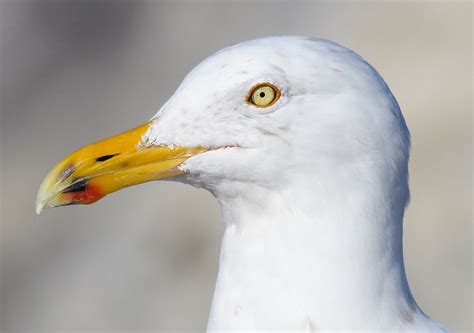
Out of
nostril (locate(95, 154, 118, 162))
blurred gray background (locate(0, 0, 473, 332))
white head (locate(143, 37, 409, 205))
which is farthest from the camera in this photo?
blurred gray background (locate(0, 0, 473, 332))

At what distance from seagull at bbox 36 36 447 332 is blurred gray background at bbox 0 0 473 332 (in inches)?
134

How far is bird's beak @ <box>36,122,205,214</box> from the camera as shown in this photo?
1896 mm

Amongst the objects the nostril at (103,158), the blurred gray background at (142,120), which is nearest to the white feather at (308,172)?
the nostril at (103,158)

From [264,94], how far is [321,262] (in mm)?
388

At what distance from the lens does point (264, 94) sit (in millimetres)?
1838

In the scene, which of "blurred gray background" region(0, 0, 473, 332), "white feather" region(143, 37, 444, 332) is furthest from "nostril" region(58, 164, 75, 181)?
"blurred gray background" region(0, 0, 473, 332)

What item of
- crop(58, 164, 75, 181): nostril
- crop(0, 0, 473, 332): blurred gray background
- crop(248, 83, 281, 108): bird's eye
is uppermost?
crop(248, 83, 281, 108): bird's eye

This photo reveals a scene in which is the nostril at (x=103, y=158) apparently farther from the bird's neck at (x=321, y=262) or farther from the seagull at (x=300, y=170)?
the bird's neck at (x=321, y=262)

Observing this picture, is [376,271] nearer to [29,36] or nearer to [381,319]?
[381,319]

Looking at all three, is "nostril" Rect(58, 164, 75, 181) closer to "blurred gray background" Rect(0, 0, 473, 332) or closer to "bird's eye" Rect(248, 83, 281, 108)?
"bird's eye" Rect(248, 83, 281, 108)

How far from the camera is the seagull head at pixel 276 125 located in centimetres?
182

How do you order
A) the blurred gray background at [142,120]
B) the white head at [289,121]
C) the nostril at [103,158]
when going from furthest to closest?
the blurred gray background at [142,120], the nostril at [103,158], the white head at [289,121]

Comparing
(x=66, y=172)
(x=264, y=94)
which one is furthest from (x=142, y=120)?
(x=264, y=94)

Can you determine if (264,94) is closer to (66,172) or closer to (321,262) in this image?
(321,262)
